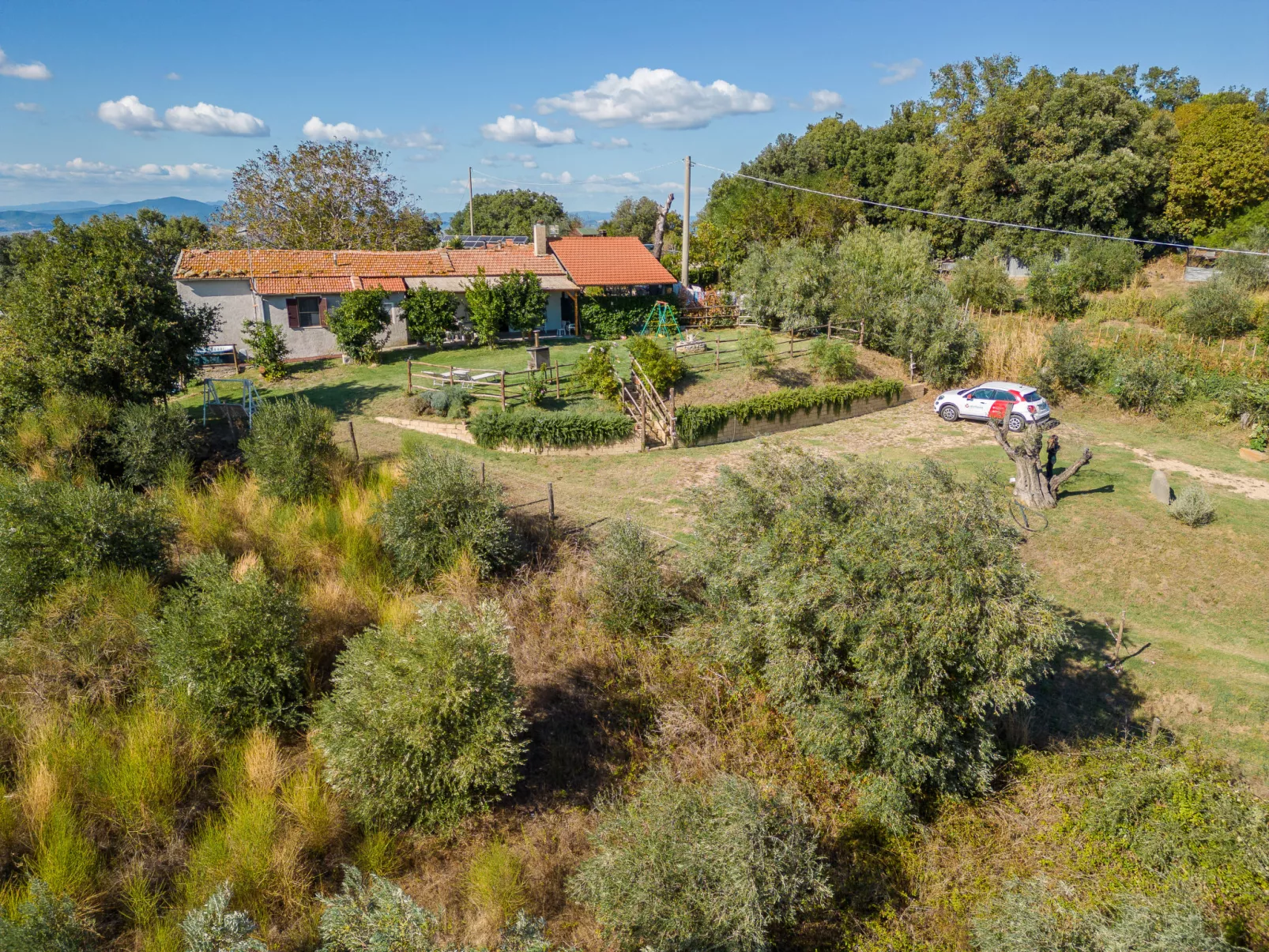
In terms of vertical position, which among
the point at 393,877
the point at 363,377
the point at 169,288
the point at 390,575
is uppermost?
the point at 169,288

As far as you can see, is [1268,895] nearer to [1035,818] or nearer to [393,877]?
[1035,818]

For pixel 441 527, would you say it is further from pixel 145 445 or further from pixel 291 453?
pixel 145 445

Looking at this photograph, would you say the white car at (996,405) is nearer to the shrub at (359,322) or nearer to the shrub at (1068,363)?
the shrub at (1068,363)

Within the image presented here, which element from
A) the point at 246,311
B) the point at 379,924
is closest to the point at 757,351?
the point at 246,311

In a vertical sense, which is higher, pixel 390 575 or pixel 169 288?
pixel 169 288

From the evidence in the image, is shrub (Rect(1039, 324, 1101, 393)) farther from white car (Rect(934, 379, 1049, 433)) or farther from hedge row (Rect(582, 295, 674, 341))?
hedge row (Rect(582, 295, 674, 341))

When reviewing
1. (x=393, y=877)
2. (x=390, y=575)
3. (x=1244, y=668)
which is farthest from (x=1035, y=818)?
(x=390, y=575)

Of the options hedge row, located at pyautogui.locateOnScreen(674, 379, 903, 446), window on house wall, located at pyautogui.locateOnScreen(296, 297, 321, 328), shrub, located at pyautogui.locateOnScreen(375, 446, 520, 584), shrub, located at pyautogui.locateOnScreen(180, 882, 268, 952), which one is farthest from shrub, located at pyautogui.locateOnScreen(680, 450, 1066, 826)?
window on house wall, located at pyautogui.locateOnScreen(296, 297, 321, 328)
